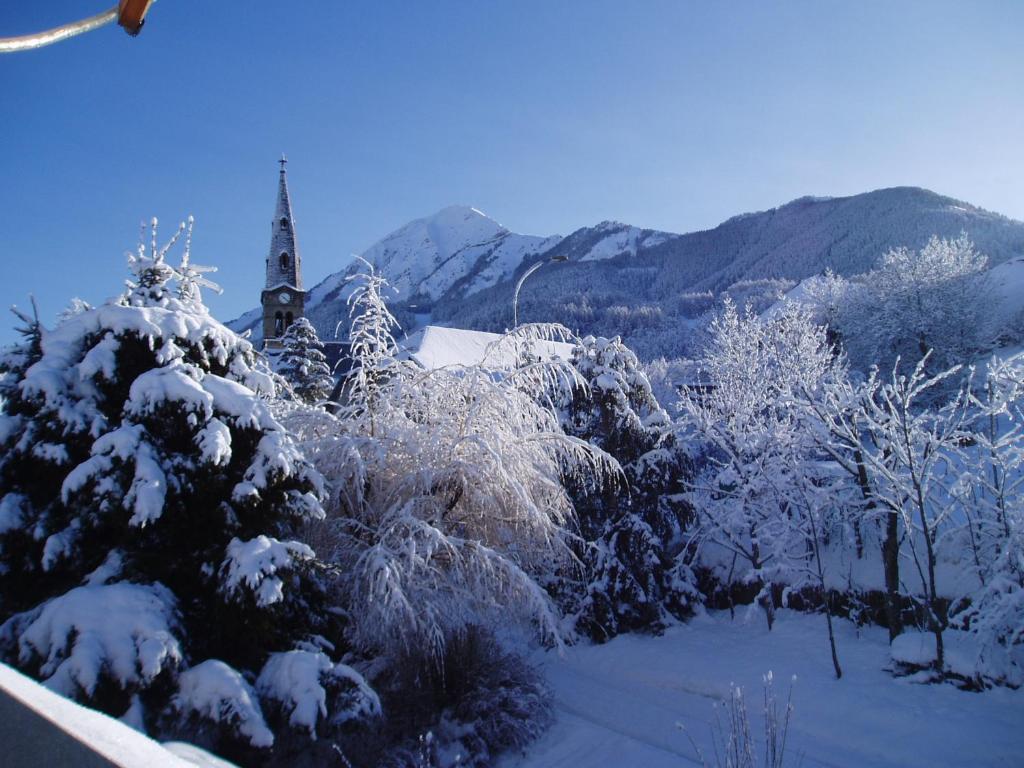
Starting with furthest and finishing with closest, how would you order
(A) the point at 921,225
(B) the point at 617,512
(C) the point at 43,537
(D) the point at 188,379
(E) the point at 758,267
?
(E) the point at 758,267, (A) the point at 921,225, (B) the point at 617,512, (D) the point at 188,379, (C) the point at 43,537

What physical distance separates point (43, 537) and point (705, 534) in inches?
468

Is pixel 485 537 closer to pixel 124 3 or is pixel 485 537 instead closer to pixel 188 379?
pixel 188 379

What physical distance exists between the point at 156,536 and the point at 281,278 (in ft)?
110

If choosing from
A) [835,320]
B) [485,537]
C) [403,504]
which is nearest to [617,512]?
[485,537]

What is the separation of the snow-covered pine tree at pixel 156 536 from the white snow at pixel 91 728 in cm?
417

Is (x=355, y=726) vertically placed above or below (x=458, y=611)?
below

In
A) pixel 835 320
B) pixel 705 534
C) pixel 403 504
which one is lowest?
pixel 705 534

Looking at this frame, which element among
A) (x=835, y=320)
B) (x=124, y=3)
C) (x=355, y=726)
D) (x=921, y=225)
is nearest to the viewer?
(x=124, y=3)

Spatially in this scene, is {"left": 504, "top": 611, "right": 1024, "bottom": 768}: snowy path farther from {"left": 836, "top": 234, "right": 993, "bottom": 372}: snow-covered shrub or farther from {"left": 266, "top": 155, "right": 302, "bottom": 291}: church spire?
{"left": 266, "top": 155, "right": 302, "bottom": 291}: church spire

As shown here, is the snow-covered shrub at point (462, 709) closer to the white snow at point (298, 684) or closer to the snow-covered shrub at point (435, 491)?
the snow-covered shrub at point (435, 491)

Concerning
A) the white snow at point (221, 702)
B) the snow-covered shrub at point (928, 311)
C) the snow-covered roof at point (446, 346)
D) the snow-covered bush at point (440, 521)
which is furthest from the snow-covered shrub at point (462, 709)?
the snow-covered shrub at point (928, 311)

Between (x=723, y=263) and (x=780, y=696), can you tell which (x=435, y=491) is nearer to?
(x=780, y=696)

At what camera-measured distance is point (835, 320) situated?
100ft

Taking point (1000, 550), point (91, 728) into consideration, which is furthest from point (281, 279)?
point (91, 728)
